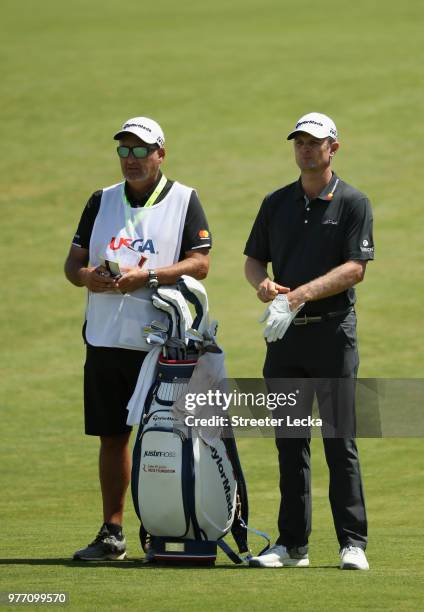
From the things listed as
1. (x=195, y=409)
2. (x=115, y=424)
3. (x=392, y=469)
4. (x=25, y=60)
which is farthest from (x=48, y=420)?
(x=25, y=60)

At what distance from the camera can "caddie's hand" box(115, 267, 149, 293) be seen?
639cm

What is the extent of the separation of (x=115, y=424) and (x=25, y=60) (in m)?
19.4

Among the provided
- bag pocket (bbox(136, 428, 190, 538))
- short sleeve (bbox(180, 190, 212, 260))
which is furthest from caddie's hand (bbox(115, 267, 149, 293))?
bag pocket (bbox(136, 428, 190, 538))

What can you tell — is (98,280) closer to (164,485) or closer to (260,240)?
(260,240)

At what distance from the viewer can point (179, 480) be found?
5957mm

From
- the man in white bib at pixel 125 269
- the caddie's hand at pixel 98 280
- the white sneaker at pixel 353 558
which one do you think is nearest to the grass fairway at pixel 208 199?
the white sneaker at pixel 353 558

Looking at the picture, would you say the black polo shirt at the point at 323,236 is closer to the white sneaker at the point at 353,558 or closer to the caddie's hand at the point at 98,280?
the caddie's hand at the point at 98,280

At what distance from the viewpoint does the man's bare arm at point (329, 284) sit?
19.2 feet

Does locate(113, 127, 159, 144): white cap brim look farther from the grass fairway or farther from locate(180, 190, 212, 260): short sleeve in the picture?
the grass fairway

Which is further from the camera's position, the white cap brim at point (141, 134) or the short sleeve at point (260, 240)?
the white cap brim at point (141, 134)

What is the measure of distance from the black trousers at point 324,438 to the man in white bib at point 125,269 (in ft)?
2.46

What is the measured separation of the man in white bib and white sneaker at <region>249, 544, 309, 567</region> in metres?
0.79

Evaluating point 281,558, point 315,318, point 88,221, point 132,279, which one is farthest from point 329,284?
point 88,221

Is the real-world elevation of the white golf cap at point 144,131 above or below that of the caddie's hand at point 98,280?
above
